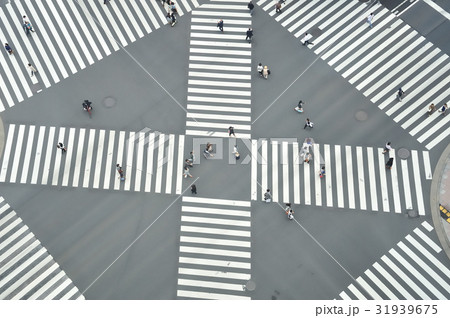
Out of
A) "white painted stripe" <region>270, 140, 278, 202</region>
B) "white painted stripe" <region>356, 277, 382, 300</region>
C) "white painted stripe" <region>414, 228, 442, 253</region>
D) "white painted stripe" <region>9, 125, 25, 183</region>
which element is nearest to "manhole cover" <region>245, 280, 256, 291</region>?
"white painted stripe" <region>270, 140, 278, 202</region>

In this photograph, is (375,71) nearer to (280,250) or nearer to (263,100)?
(263,100)

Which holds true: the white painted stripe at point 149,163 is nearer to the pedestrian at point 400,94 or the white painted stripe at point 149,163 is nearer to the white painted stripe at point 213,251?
the white painted stripe at point 213,251

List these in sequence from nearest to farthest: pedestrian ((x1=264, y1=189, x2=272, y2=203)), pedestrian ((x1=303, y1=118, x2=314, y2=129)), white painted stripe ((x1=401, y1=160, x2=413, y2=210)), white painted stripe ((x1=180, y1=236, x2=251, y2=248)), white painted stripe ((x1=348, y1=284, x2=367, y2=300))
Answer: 1. white painted stripe ((x1=348, y1=284, x2=367, y2=300))
2. white painted stripe ((x1=180, y1=236, x2=251, y2=248))
3. pedestrian ((x1=264, y1=189, x2=272, y2=203))
4. white painted stripe ((x1=401, y1=160, x2=413, y2=210))
5. pedestrian ((x1=303, y1=118, x2=314, y2=129))

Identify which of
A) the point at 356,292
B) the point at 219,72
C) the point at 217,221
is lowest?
the point at 356,292

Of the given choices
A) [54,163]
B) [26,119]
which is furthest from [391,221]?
[26,119]

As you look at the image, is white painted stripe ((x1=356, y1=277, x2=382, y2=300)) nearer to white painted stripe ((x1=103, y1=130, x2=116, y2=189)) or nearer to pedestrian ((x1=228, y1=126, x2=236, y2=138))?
pedestrian ((x1=228, y1=126, x2=236, y2=138))

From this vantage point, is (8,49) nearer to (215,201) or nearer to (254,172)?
(215,201)

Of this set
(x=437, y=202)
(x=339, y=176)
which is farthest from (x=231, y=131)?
(x=437, y=202)
